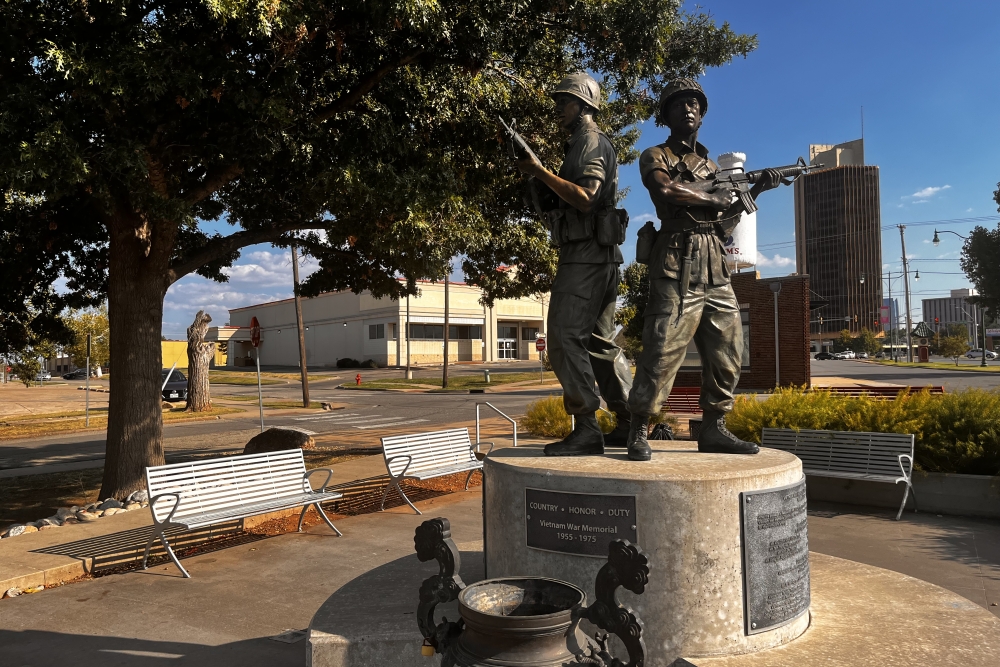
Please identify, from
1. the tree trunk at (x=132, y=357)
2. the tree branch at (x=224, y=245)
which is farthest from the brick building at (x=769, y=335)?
the tree trunk at (x=132, y=357)

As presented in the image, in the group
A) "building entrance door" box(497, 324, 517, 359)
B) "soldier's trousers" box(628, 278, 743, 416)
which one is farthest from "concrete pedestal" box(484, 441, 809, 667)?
"building entrance door" box(497, 324, 517, 359)

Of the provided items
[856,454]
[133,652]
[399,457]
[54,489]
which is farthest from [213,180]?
[856,454]

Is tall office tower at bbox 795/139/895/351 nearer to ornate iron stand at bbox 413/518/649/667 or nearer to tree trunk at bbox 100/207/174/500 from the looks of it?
tree trunk at bbox 100/207/174/500

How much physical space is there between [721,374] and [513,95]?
6746 millimetres

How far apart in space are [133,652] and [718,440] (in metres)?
3.83

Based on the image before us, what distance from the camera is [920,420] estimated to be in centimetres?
847

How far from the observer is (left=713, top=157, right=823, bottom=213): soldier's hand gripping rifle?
Result: 4.44m

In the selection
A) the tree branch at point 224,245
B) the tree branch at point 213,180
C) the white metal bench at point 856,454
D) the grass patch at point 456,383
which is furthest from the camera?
the grass patch at point 456,383

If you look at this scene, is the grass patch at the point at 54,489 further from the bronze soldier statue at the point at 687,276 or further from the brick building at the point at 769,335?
the brick building at the point at 769,335

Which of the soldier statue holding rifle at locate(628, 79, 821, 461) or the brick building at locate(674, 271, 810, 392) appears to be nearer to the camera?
the soldier statue holding rifle at locate(628, 79, 821, 461)

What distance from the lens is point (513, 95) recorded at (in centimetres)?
1004

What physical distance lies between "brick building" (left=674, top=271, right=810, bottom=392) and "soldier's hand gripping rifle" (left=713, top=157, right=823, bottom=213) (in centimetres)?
2106

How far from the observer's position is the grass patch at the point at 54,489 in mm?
9461

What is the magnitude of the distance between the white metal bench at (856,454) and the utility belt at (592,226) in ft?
17.0
